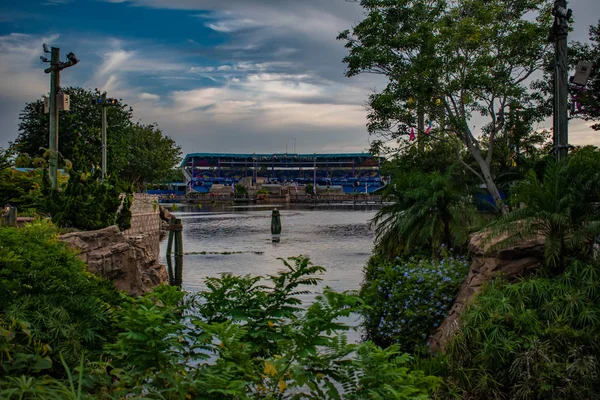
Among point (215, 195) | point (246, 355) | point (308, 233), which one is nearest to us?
point (246, 355)

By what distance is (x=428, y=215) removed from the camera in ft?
41.4

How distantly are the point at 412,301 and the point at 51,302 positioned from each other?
548cm

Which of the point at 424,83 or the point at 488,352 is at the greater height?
the point at 424,83

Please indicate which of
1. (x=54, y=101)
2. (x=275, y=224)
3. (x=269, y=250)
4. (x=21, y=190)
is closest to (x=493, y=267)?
(x=54, y=101)

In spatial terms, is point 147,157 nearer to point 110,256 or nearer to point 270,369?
point 110,256

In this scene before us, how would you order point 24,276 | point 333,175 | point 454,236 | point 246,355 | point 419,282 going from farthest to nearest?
1. point 333,175
2. point 454,236
3. point 419,282
4. point 24,276
5. point 246,355

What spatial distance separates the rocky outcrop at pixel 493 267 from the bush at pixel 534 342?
26.5 inches

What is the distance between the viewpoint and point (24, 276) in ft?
19.6

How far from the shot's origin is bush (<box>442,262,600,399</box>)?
6.29 m

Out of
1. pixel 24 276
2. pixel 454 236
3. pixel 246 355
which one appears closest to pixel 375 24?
pixel 454 236

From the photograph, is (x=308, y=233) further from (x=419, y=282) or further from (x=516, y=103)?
(x=419, y=282)

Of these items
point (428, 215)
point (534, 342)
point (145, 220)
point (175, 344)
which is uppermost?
point (428, 215)

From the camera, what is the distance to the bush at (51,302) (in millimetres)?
5270

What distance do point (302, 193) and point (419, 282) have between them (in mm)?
127022
